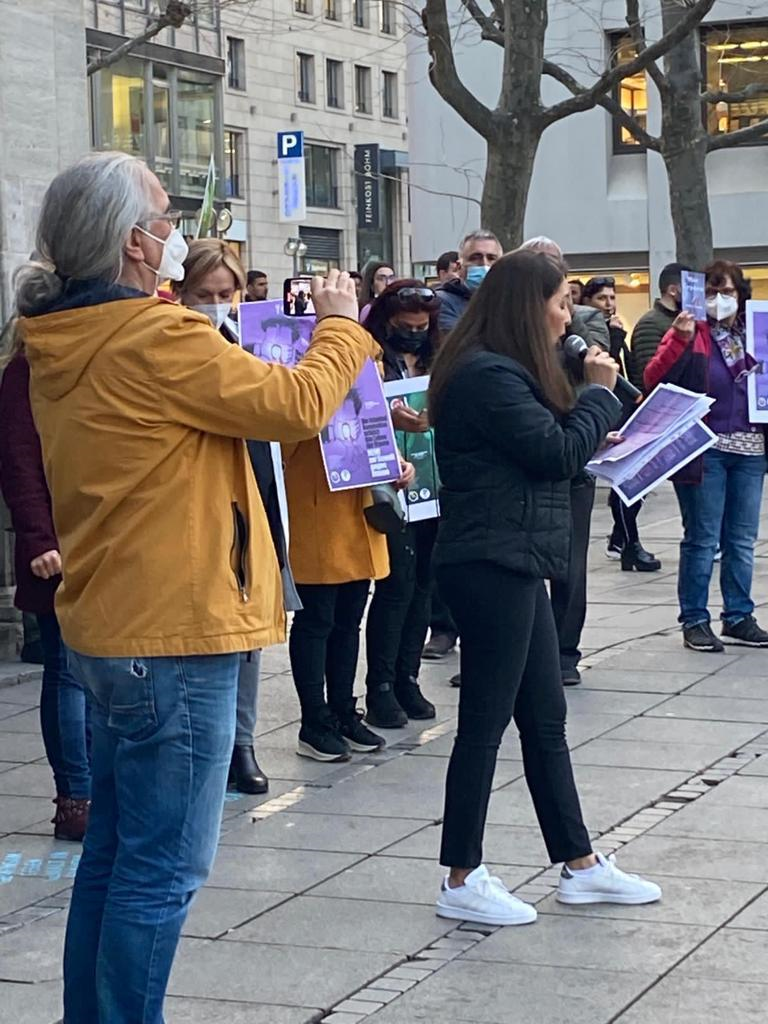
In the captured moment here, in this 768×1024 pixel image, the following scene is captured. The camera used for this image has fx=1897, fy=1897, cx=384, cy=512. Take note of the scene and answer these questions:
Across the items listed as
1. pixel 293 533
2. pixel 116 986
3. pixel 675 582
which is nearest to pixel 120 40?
pixel 675 582

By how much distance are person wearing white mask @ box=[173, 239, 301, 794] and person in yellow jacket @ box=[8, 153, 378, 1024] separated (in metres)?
1.63

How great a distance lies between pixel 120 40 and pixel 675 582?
33.8m

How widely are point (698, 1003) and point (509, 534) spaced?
4.44ft

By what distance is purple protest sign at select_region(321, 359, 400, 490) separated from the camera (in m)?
7.36

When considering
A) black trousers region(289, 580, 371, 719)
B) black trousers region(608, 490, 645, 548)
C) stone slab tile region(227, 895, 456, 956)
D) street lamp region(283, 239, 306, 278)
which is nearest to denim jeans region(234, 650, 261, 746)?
black trousers region(289, 580, 371, 719)

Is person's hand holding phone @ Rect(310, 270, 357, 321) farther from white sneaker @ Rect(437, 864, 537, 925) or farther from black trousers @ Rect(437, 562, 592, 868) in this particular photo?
white sneaker @ Rect(437, 864, 537, 925)

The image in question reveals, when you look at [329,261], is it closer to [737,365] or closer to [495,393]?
[737,365]

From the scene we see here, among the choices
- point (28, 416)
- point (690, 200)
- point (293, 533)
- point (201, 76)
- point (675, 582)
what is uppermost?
point (201, 76)

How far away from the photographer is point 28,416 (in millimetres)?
6379

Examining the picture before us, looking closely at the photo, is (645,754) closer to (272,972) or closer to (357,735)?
(357,735)

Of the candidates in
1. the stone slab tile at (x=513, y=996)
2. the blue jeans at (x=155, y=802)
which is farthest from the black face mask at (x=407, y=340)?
the blue jeans at (x=155, y=802)

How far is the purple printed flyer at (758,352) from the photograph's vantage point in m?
9.69

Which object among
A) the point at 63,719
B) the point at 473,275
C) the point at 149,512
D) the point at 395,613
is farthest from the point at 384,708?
the point at 149,512

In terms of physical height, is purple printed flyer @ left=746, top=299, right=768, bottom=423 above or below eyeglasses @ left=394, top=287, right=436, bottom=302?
below
